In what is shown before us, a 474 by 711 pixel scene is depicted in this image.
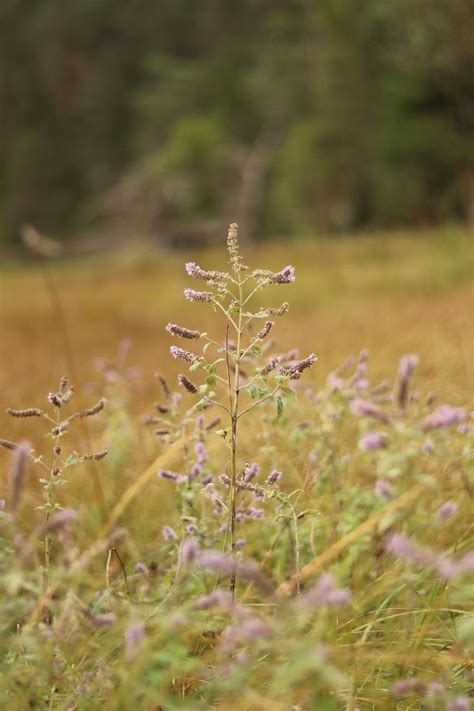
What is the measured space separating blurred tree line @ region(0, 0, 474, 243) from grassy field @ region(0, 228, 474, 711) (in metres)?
7.96

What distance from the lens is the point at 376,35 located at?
2081cm

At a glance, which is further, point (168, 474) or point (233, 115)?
point (233, 115)

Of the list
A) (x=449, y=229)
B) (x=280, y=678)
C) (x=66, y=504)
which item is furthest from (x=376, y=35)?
(x=280, y=678)

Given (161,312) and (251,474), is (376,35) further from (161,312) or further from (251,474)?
(251,474)

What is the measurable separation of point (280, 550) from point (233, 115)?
1274 inches

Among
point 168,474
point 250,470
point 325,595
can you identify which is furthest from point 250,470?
point 325,595

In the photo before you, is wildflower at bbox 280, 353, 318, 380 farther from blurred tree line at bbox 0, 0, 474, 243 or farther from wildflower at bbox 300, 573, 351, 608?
blurred tree line at bbox 0, 0, 474, 243

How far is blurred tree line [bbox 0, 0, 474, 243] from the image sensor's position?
1864cm

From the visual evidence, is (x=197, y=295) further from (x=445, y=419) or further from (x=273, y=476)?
(x=445, y=419)

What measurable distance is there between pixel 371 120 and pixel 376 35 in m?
2.42

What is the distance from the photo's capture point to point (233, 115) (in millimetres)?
32281

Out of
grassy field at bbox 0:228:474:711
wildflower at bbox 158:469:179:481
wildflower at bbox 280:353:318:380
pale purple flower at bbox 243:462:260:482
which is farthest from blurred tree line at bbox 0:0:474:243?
wildflower at bbox 280:353:318:380

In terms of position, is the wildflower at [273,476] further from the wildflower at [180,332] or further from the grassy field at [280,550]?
the wildflower at [180,332]

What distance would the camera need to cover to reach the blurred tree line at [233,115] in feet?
61.2
